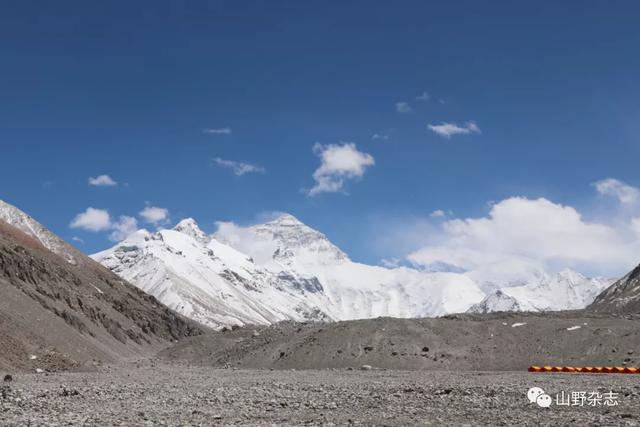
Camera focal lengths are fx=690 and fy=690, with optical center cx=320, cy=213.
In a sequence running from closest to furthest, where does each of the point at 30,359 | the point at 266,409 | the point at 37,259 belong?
1. the point at 266,409
2. the point at 30,359
3. the point at 37,259

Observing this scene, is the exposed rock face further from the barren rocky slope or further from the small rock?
the small rock

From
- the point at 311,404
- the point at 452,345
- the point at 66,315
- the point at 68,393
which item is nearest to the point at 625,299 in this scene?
the point at 452,345

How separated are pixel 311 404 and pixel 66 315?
9581 centimetres

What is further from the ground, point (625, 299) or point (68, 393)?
point (625, 299)

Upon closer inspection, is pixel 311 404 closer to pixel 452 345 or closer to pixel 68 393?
pixel 68 393

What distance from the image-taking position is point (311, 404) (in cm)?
3794

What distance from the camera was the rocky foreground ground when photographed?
3056 cm

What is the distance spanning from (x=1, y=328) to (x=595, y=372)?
62236mm

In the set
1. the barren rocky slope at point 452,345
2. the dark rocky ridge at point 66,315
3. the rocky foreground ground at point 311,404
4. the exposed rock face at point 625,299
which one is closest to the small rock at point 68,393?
the rocky foreground ground at point 311,404

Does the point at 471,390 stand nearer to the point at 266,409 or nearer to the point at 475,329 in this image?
the point at 266,409

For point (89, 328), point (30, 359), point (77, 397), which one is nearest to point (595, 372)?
point (77, 397)

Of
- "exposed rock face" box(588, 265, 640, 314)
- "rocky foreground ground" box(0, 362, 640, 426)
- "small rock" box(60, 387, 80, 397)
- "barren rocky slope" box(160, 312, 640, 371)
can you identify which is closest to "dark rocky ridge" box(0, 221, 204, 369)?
"barren rocky slope" box(160, 312, 640, 371)

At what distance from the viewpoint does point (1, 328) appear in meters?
76.3

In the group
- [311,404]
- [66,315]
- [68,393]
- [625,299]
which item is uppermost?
[625,299]
